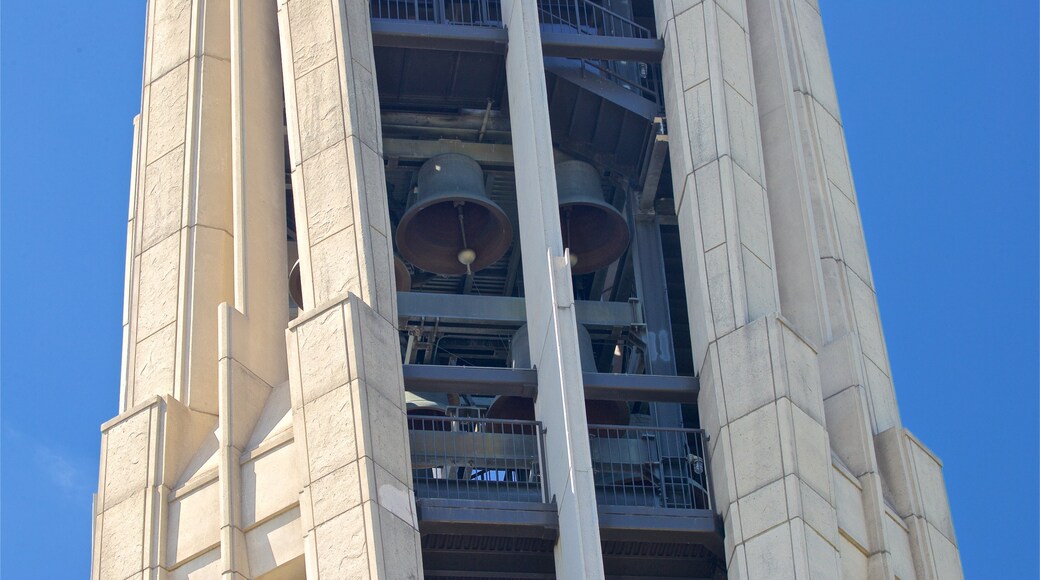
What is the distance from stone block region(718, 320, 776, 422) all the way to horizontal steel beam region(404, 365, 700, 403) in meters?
0.94

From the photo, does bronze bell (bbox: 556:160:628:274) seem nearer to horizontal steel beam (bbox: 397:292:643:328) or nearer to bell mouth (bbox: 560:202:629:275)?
bell mouth (bbox: 560:202:629:275)

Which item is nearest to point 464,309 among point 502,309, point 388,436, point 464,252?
point 502,309

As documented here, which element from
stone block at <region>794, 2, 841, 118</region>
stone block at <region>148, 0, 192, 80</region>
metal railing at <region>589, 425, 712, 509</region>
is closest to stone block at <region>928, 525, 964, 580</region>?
metal railing at <region>589, 425, 712, 509</region>

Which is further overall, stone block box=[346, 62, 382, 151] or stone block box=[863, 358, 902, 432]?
stone block box=[863, 358, 902, 432]

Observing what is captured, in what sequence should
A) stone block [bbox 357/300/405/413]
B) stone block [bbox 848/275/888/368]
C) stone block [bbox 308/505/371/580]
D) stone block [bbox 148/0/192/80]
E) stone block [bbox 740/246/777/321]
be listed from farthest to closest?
1. stone block [bbox 148/0/192/80]
2. stone block [bbox 848/275/888/368]
3. stone block [bbox 740/246/777/321]
4. stone block [bbox 357/300/405/413]
5. stone block [bbox 308/505/371/580]

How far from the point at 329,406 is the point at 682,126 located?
695 cm

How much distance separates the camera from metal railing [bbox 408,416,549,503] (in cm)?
3519

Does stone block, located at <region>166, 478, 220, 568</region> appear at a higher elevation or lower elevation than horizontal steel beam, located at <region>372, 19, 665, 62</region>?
lower

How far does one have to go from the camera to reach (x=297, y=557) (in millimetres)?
32875

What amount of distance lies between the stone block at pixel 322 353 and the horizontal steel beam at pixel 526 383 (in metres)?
1.92

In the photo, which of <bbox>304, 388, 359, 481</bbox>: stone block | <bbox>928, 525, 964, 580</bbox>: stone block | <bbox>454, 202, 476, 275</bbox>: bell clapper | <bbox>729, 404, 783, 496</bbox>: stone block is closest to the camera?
<bbox>304, 388, 359, 481</bbox>: stone block

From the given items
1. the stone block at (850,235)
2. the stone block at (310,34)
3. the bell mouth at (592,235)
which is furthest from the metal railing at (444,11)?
the stone block at (850,235)

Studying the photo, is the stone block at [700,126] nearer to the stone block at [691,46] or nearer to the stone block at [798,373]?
the stone block at [691,46]

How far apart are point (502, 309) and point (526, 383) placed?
2021 mm
